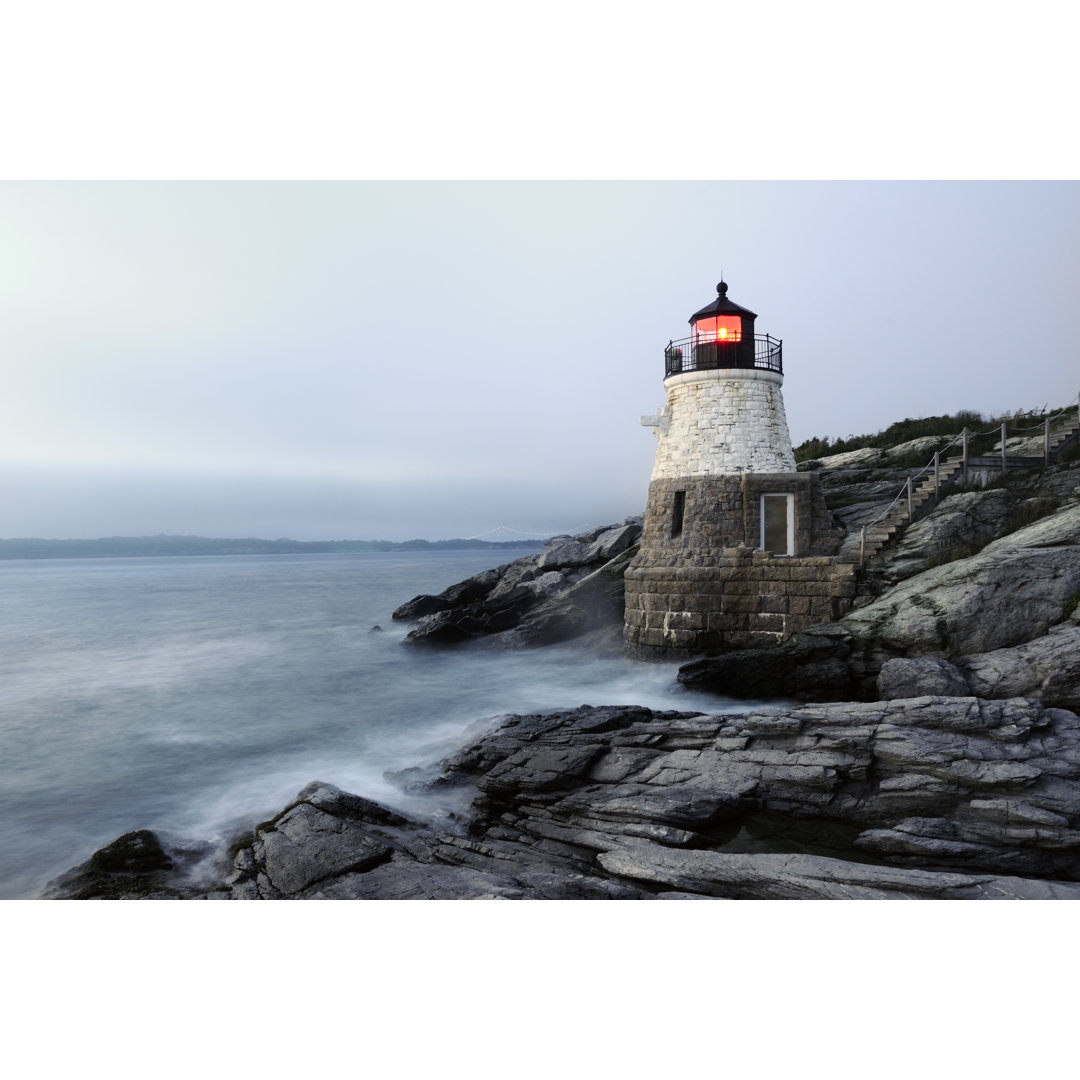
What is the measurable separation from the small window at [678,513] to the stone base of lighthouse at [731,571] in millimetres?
18

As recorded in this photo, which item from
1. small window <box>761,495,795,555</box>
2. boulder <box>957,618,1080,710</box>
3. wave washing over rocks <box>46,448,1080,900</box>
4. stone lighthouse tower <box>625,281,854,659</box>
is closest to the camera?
wave washing over rocks <box>46,448,1080,900</box>

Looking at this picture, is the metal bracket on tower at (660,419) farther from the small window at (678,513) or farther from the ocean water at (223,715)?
the ocean water at (223,715)

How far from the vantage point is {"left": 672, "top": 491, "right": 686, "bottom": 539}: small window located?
41.0 ft

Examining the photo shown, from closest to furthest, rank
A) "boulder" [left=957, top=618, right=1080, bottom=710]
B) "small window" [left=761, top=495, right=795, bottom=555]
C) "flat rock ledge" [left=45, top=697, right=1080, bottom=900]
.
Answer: "flat rock ledge" [left=45, top=697, right=1080, bottom=900]
"boulder" [left=957, top=618, right=1080, bottom=710]
"small window" [left=761, top=495, right=795, bottom=555]

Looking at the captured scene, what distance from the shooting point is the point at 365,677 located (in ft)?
46.4

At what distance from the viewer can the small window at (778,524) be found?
38.9 feet

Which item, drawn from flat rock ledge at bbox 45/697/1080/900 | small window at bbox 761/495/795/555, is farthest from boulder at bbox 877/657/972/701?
small window at bbox 761/495/795/555

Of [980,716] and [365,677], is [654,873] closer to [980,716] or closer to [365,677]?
[980,716]

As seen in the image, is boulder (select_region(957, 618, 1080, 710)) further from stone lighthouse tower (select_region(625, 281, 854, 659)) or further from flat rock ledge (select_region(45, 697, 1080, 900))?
stone lighthouse tower (select_region(625, 281, 854, 659))

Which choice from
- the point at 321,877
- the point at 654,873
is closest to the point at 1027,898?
the point at 654,873

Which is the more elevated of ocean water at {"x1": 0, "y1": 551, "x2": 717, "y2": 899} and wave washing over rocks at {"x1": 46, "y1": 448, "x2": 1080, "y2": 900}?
wave washing over rocks at {"x1": 46, "y1": 448, "x2": 1080, "y2": 900}

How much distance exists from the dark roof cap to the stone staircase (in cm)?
414

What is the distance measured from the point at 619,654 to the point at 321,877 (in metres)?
8.92

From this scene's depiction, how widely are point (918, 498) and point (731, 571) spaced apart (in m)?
3.27
